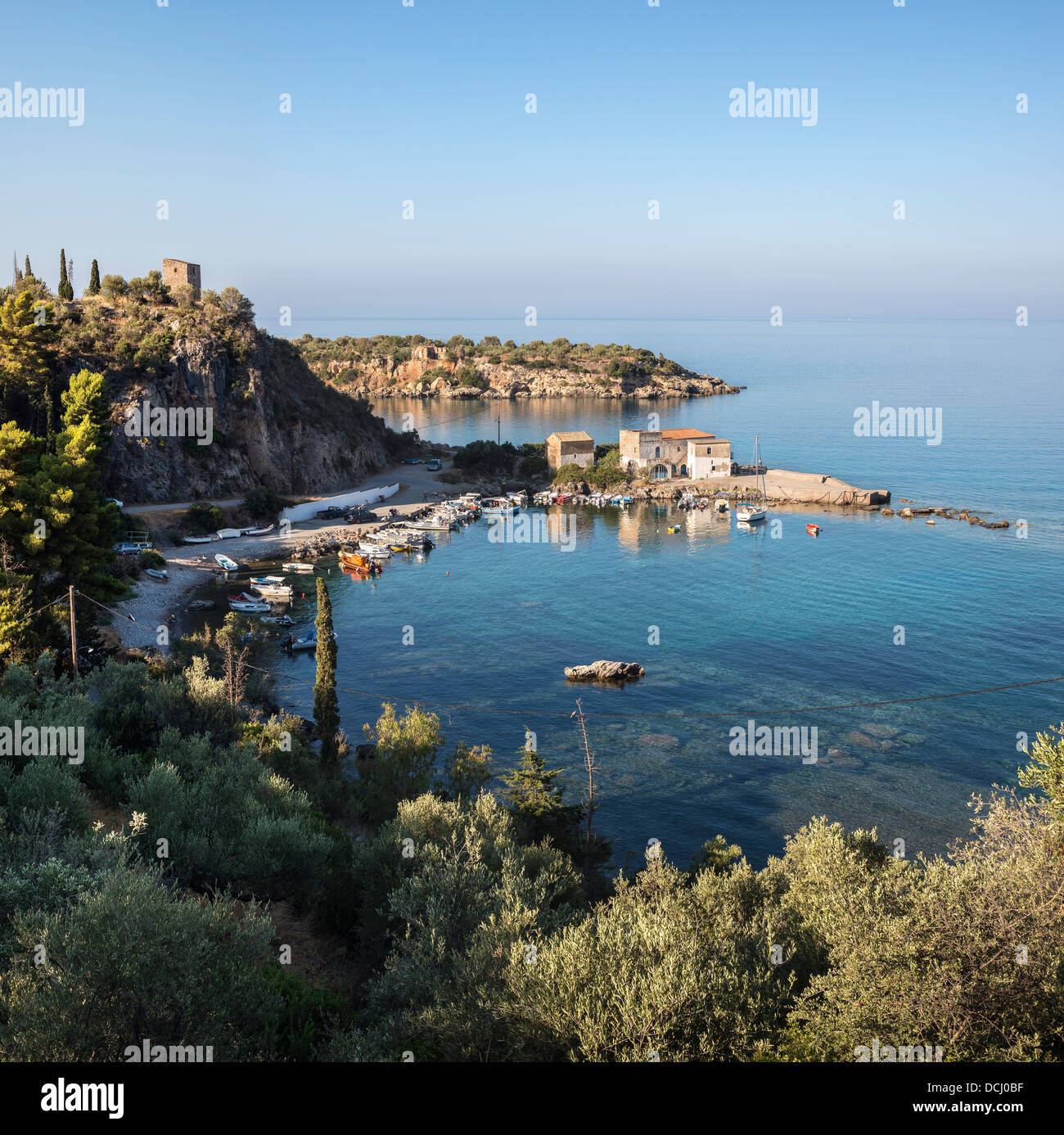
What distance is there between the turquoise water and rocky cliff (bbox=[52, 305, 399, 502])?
1476 centimetres

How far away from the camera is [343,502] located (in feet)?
212

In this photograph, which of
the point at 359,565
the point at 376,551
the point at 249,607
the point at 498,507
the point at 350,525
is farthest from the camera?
the point at 498,507

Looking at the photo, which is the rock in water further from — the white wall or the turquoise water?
the white wall

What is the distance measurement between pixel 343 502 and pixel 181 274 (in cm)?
2261

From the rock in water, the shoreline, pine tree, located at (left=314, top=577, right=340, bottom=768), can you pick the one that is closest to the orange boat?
the shoreline

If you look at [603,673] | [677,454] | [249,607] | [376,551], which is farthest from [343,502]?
[603,673]

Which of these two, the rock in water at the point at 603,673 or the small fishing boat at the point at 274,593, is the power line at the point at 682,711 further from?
the small fishing boat at the point at 274,593

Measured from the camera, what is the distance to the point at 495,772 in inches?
1030

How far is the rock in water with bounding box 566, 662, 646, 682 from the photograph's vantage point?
34.8 meters

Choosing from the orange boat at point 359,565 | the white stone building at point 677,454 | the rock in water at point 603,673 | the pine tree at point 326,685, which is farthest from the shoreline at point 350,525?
the rock in water at point 603,673

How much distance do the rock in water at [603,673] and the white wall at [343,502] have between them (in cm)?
3193

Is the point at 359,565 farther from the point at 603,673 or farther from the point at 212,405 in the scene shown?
the point at 603,673

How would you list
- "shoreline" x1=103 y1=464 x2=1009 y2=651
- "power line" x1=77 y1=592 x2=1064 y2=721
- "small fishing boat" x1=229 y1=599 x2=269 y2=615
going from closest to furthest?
1. "power line" x1=77 y1=592 x2=1064 y2=721
2. "shoreline" x1=103 y1=464 x2=1009 y2=651
3. "small fishing boat" x1=229 y1=599 x2=269 y2=615

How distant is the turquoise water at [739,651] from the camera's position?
26188mm
